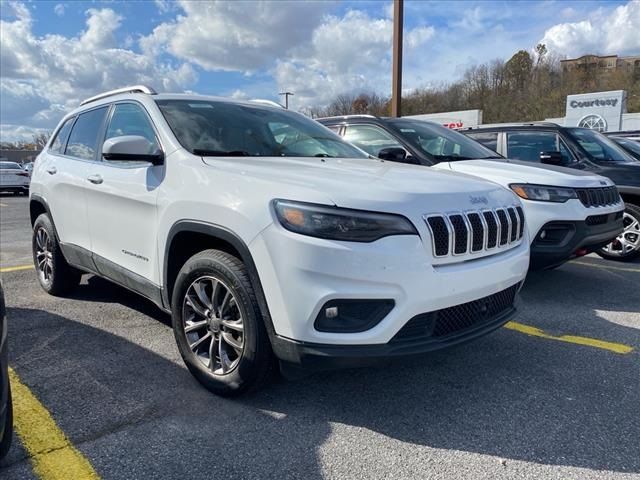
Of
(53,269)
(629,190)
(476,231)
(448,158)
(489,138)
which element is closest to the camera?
(476,231)

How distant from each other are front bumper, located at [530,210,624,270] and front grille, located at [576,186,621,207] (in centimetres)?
15

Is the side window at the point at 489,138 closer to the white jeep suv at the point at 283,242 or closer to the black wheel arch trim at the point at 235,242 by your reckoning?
the white jeep suv at the point at 283,242

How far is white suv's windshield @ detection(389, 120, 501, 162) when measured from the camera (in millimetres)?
5523

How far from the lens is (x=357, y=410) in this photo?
272cm

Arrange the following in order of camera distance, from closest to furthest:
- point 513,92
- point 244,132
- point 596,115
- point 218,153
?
point 218,153 → point 244,132 → point 596,115 → point 513,92

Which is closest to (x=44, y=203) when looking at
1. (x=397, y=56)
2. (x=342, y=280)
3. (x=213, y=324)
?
(x=213, y=324)

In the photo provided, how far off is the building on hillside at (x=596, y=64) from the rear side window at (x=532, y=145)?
56814 mm

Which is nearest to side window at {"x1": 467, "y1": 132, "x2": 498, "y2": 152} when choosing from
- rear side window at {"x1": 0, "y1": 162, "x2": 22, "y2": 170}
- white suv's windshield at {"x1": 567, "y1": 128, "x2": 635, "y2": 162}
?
white suv's windshield at {"x1": 567, "y1": 128, "x2": 635, "y2": 162}

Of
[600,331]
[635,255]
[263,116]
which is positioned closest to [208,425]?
[263,116]

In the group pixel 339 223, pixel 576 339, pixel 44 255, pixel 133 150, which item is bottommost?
pixel 576 339

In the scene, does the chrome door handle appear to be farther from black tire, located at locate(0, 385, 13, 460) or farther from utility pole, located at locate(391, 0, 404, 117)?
utility pole, located at locate(391, 0, 404, 117)

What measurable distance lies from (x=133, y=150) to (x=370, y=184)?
147 cm

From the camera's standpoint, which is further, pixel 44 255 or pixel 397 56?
pixel 397 56

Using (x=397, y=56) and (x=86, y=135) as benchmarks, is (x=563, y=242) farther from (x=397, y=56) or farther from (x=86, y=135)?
(x=397, y=56)
